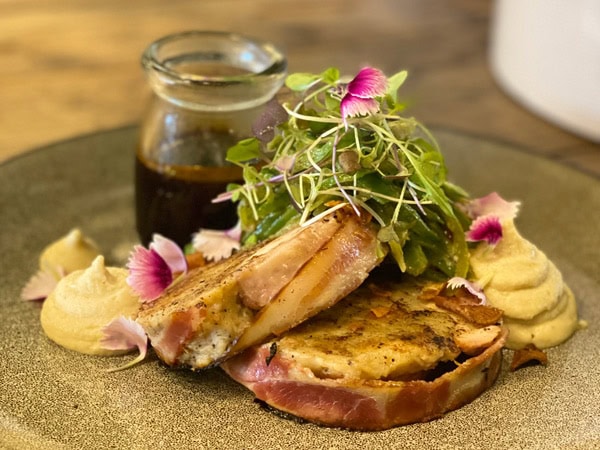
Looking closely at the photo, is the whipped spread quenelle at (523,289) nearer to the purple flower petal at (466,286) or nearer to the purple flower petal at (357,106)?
the purple flower petal at (466,286)

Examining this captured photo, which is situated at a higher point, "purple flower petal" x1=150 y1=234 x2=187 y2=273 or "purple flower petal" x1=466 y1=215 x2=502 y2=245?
"purple flower petal" x1=466 y1=215 x2=502 y2=245

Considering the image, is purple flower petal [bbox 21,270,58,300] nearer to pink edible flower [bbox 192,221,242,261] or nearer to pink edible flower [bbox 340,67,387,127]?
pink edible flower [bbox 192,221,242,261]

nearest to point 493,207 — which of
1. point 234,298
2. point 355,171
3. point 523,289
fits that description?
point 523,289

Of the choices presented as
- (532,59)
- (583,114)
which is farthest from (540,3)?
(583,114)

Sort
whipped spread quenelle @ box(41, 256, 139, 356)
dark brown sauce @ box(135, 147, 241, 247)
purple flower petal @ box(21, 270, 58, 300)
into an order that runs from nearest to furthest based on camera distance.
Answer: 1. whipped spread quenelle @ box(41, 256, 139, 356)
2. purple flower petal @ box(21, 270, 58, 300)
3. dark brown sauce @ box(135, 147, 241, 247)

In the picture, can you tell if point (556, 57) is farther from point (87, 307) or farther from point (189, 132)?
point (87, 307)

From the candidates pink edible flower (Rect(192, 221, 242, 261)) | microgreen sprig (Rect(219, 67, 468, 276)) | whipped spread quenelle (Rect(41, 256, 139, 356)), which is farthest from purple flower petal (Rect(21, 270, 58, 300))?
microgreen sprig (Rect(219, 67, 468, 276))
